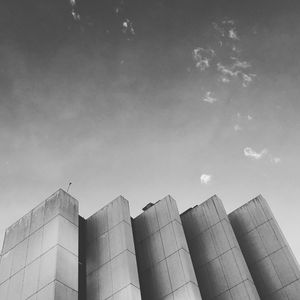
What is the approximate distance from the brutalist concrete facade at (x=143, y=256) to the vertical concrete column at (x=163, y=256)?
65mm

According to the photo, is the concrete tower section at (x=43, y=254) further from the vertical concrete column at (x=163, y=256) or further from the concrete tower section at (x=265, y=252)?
the concrete tower section at (x=265, y=252)

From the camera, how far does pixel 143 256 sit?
92.0 ft

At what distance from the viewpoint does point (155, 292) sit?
25516mm

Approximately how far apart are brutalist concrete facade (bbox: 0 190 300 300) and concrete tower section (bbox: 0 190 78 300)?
0.22 ft

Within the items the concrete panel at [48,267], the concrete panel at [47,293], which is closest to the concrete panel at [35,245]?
the concrete panel at [48,267]

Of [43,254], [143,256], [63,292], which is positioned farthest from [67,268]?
[143,256]

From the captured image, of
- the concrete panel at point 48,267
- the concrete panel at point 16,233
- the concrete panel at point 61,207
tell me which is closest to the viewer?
the concrete panel at point 48,267

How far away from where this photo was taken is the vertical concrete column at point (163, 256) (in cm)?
2469

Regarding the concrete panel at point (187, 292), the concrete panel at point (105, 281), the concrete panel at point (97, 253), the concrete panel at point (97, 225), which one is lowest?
the concrete panel at point (187, 292)

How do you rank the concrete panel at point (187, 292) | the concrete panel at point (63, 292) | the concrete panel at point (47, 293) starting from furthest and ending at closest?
the concrete panel at point (187, 292)
the concrete panel at point (63, 292)
the concrete panel at point (47, 293)

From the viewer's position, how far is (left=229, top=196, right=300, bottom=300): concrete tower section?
27.2 meters

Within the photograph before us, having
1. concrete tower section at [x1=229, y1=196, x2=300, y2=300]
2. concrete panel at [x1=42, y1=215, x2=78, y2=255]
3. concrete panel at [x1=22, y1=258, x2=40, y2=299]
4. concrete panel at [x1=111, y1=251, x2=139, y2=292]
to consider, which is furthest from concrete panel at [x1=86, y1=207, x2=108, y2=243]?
concrete tower section at [x1=229, y1=196, x2=300, y2=300]

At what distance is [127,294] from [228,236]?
8.90 m

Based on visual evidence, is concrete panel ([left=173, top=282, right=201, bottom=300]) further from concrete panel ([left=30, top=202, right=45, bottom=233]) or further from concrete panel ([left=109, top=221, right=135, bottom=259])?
concrete panel ([left=30, top=202, right=45, bottom=233])
